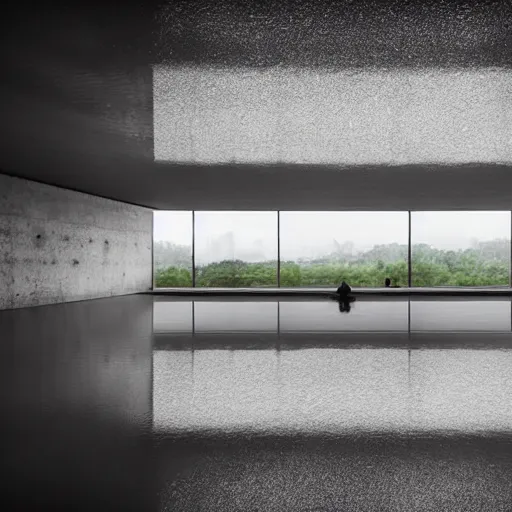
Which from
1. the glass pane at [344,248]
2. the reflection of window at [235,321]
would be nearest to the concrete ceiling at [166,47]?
the reflection of window at [235,321]

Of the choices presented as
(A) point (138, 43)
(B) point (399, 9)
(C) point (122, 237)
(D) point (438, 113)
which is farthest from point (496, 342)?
(C) point (122, 237)

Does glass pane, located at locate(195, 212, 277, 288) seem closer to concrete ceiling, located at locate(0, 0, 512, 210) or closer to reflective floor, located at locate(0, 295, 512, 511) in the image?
concrete ceiling, located at locate(0, 0, 512, 210)

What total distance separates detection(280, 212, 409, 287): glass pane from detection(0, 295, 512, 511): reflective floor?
44.7ft

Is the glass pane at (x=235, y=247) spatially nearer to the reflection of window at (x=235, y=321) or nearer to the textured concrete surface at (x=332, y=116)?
the reflection of window at (x=235, y=321)

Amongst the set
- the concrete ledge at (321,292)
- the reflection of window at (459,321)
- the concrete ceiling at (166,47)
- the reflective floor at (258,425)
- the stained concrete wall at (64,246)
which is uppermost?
the concrete ceiling at (166,47)

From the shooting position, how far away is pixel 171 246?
1898 centimetres

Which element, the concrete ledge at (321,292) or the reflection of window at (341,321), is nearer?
the reflection of window at (341,321)

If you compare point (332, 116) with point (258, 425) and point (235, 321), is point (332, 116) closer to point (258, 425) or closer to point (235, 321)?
point (235, 321)

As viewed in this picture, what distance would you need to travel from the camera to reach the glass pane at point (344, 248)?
1936 cm

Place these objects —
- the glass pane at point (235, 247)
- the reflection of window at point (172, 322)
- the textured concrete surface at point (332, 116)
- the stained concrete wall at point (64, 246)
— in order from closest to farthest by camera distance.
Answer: the textured concrete surface at point (332, 116) < the reflection of window at point (172, 322) < the stained concrete wall at point (64, 246) < the glass pane at point (235, 247)

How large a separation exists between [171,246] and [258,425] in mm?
16566

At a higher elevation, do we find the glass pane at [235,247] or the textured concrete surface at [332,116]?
the textured concrete surface at [332,116]

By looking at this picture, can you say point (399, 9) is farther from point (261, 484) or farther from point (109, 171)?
point (109, 171)

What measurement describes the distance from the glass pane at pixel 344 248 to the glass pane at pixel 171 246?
3.91 meters
